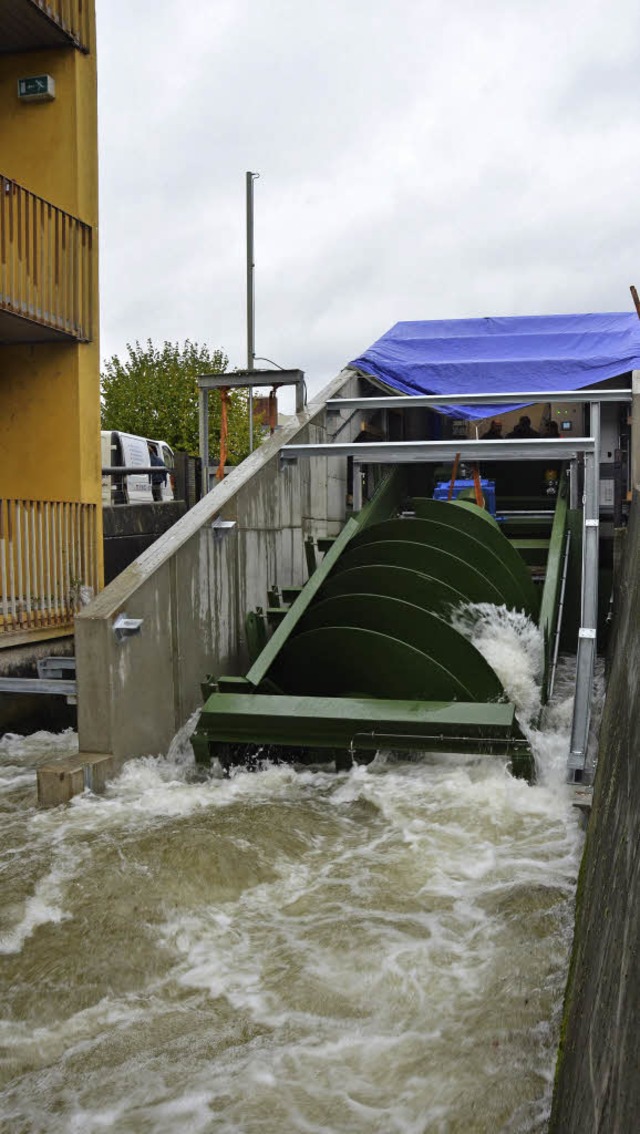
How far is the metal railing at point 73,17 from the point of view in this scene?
415 inches

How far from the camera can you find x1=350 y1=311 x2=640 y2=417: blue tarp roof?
13.1 meters

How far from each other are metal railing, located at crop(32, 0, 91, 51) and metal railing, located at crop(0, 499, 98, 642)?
5.18m

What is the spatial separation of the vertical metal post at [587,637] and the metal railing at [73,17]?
6926 millimetres

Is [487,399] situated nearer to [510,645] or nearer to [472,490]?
[472,490]

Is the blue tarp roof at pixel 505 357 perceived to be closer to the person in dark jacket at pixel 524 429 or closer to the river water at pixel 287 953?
the person in dark jacket at pixel 524 429

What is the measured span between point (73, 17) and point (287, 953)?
411 inches

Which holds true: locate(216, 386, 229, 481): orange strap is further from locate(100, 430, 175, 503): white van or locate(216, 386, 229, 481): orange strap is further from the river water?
locate(100, 430, 175, 503): white van

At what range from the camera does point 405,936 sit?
4.54 meters

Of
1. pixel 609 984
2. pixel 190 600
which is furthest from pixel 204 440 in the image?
pixel 609 984

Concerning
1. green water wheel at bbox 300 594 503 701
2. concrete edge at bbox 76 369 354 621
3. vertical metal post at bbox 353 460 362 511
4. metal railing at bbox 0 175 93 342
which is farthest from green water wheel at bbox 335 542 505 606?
metal railing at bbox 0 175 93 342

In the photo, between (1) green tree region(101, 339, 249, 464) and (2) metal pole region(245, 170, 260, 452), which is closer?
(2) metal pole region(245, 170, 260, 452)

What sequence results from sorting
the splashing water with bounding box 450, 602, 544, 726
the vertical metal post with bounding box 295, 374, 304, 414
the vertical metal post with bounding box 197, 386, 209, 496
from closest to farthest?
the splashing water with bounding box 450, 602, 544, 726, the vertical metal post with bounding box 295, 374, 304, 414, the vertical metal post with bounding box 197, 386, 209, 496

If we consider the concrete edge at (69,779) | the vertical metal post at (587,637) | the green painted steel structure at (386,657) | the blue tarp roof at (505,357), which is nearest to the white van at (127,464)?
the blue tarp roof at (505,357)

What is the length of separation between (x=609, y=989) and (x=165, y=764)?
5015 mm
